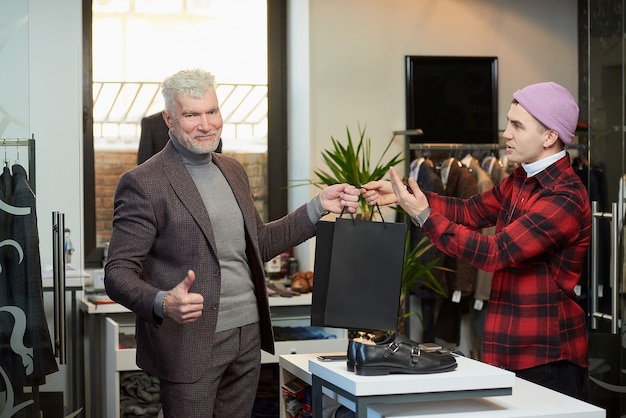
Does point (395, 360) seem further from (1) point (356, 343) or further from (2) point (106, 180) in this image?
Answer: (2) point (106, 180)

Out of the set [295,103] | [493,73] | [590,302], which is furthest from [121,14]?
[590,302]

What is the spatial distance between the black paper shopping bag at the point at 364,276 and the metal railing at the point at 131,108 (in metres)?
2.96

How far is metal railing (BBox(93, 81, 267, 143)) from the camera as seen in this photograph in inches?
205

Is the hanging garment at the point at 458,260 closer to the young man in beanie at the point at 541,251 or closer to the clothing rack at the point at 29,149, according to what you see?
the young man in beanie at the point at 541,251

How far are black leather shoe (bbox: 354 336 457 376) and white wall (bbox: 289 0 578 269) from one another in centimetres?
290

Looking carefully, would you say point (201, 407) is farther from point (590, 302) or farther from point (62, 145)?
point (590, 302)

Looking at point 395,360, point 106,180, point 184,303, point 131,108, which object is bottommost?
point 395,360

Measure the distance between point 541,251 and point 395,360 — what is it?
75cm

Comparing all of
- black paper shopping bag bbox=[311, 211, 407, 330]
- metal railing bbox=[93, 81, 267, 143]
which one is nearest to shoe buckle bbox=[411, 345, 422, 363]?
black paper shopping bag bbox=[311, 211, 407, 330]

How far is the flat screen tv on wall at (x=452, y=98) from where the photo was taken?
5.44m

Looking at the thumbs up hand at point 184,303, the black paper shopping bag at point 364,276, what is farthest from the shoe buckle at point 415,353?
the thumbs up hand at point 184,303

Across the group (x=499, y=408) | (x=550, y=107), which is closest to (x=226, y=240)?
(x=499, y=408)

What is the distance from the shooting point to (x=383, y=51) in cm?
538

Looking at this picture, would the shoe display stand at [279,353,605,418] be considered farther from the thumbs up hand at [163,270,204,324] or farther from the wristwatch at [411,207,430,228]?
the wristwatch at [411,207,430,228]
